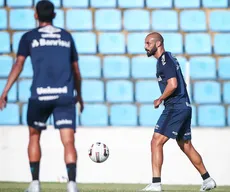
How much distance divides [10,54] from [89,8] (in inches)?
66.8

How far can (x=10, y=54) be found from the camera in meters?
13.2

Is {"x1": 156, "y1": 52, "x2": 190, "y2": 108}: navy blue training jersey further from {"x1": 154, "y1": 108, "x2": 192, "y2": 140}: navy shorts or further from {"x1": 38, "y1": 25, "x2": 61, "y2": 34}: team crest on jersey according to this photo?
{"x1": 38, "y1": 25, "x2": 61, "y2": 34}: team crest on jersey

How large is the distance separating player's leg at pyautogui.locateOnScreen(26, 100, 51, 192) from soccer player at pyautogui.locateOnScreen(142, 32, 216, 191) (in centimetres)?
223

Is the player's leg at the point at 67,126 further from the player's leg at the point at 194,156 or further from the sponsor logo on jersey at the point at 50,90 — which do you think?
the player's leg at the point at 194,156

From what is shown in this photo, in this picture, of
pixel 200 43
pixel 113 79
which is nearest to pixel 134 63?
pixel 113 79

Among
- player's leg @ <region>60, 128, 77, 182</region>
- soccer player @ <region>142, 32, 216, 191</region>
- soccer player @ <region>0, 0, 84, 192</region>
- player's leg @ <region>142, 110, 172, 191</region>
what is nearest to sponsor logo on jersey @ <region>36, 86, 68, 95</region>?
soccer player @ <region>0, 0, 84, 192</region>

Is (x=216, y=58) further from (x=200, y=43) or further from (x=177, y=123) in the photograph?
(x=177, y=123)

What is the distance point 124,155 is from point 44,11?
17.7 feet

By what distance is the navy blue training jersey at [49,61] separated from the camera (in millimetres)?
6488

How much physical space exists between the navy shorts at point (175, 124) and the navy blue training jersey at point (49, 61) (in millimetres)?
2424

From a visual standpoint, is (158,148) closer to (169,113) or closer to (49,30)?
(169,113)

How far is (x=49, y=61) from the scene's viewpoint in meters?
6.50

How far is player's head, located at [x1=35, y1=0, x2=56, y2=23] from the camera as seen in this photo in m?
6.54

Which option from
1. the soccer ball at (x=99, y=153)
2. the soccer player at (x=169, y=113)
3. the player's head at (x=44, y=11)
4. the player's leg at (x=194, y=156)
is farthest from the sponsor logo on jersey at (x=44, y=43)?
the soccer ball at (x=99, y=153)
